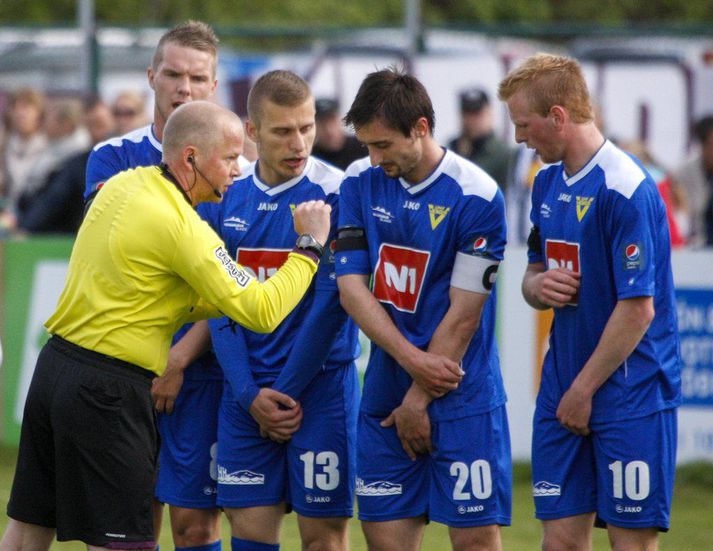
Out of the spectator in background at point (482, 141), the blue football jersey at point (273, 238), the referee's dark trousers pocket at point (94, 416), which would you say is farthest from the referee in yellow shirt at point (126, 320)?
the spectator in background at point (482, 141)

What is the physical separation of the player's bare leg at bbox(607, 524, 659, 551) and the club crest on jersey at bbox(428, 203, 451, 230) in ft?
4.57

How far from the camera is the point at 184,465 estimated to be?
595cm

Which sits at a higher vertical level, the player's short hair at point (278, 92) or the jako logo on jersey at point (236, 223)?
the player's short hair at point (278, 92)

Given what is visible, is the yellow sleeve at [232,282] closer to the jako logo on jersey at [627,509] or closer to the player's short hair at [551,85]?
the player's short hair at [551,85]

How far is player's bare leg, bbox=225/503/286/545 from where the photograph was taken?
226 inches

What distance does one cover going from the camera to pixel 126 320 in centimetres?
497

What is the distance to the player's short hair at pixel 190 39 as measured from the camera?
237 inches

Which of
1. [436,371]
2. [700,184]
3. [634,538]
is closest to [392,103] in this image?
[436,371]

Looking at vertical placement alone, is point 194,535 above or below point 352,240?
below

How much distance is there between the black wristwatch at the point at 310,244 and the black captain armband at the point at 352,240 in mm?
288

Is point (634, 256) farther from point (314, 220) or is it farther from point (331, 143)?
point (331, 143)

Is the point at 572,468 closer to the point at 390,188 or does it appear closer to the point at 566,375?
the point at 566,375

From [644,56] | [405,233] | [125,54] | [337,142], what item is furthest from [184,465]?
[644,56]

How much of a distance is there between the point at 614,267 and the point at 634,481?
2.74ft
